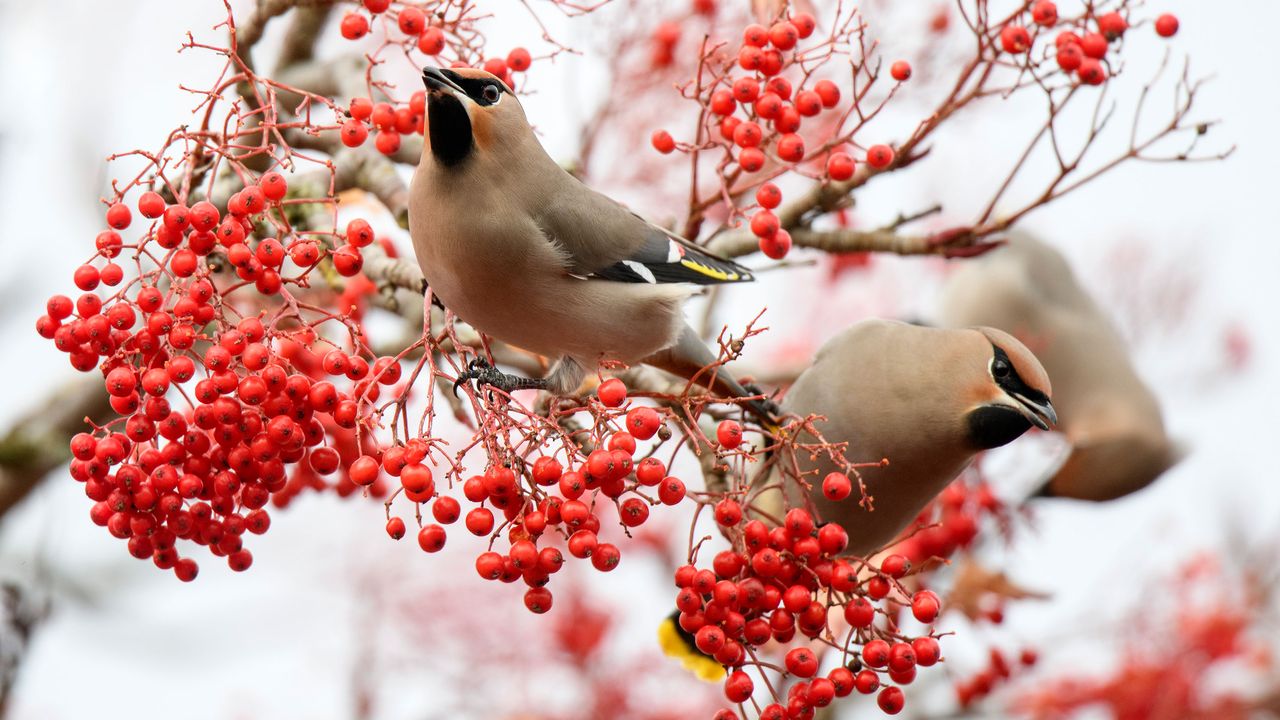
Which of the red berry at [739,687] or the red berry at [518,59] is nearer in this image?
the red berry at [739,687]

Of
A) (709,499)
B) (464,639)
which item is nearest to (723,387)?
(709,499)

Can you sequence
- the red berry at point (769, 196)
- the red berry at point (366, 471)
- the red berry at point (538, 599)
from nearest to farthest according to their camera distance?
the red berry at point (366, 471) < the red berry at point (538, 599) < the red berry at point (769, 196)

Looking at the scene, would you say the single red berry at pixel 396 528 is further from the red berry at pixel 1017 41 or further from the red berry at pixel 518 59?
the red berry at pixel 1017 41

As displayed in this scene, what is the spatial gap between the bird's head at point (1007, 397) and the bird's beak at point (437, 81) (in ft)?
3.87

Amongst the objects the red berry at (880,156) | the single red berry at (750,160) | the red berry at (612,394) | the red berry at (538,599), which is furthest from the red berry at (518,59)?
the red berry at (538,599)

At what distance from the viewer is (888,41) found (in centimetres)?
376

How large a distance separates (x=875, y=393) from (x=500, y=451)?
106cm

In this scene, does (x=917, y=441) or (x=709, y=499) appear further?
(x=917, y=441)

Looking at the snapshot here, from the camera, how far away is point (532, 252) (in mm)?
2596

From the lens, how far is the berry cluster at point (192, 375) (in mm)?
1971

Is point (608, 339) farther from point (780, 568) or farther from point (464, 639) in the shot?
point (464, 639)

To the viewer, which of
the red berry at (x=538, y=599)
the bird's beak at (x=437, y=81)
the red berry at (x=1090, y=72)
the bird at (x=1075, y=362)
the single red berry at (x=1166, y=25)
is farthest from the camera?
the bird at (x=1075, y=362)

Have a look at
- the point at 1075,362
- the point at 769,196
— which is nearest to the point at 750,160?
the point at 769,196

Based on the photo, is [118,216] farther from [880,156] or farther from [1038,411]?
[1038,411]
